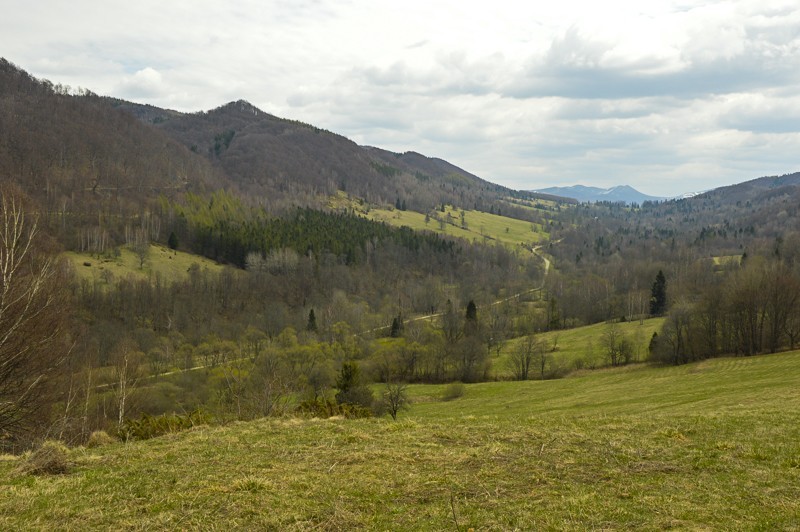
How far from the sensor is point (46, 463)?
1223cm

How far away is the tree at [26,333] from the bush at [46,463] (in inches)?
180

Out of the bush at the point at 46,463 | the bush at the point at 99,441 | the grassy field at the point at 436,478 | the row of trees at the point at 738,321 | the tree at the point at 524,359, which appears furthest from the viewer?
the tree at the point at 524,359

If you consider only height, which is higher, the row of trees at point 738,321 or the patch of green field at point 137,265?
the patch of green field at point 137,265

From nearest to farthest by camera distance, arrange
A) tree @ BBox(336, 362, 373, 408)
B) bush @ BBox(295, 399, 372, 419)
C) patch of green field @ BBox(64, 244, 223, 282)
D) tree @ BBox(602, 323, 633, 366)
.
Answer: bush @ BBox(295, 399, 372, 419) → tree @ BBox(336, 362, 373, 408) → tree @ BBox(602, 323, 633, 366) → patch of green field @ BBox(64, 244, 223, 282)

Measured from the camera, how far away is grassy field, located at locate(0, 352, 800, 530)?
30.1 ft

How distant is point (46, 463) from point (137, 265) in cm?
12800

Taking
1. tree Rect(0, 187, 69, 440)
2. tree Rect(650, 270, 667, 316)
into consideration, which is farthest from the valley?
tree Rect(650, 270, 667, 316)

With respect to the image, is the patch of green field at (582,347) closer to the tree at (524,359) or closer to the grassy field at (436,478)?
the tree at (524,359)

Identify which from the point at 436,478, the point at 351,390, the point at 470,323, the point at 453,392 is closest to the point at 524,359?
the point at 453,392

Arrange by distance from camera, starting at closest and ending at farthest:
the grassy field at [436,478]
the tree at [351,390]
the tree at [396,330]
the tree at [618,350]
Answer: the grassy field at [436,478]
the tree at [351,390]
the tree at [618,350]
the tree at [396,330]

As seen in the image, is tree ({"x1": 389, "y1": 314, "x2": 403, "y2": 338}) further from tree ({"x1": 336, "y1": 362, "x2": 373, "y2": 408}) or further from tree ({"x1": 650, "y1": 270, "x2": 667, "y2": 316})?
tree ({"x1": 336, "y1": 362, "x2": 373, "y2": 408})

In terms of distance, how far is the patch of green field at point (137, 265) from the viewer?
Answer: 11431cm

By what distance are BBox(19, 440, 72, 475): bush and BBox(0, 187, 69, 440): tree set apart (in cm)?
458

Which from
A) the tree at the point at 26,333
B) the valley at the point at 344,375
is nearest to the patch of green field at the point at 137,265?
the valley at the point at 344,375
